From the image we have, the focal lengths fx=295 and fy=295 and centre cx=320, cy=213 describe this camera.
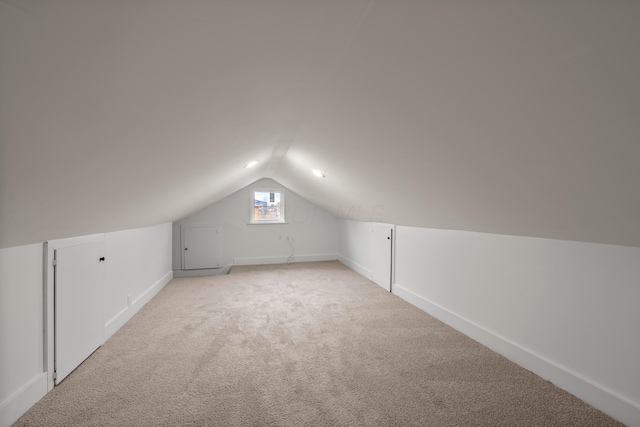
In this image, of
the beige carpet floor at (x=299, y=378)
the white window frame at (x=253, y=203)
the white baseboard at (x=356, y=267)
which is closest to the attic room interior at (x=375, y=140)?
the beige carpet floor at (x=299, y=378)

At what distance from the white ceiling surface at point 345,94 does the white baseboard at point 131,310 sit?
1271 millimetres

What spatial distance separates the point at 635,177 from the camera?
3.69 ft

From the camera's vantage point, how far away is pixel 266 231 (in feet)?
21.8

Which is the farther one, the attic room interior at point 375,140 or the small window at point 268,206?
the small window at point 268,206

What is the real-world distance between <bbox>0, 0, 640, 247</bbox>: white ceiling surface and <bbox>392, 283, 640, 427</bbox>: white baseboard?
937mm

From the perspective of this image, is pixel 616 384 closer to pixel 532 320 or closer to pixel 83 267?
pixel 532 320

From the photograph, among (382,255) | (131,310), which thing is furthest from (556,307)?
(131,310)

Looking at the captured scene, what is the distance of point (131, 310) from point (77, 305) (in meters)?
1.20

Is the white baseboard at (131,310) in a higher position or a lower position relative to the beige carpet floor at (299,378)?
higher

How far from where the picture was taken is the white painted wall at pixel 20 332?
1.67 meters

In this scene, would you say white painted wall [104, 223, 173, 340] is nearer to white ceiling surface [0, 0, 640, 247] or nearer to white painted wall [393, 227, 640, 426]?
white ceiling surface [0, 0, 640, 247]

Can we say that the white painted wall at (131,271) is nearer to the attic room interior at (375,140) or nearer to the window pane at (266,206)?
the attic room interior at (375,140)

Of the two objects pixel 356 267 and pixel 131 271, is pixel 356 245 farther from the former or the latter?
pixel 131 271

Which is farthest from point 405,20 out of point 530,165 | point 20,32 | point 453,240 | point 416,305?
point 416,305
